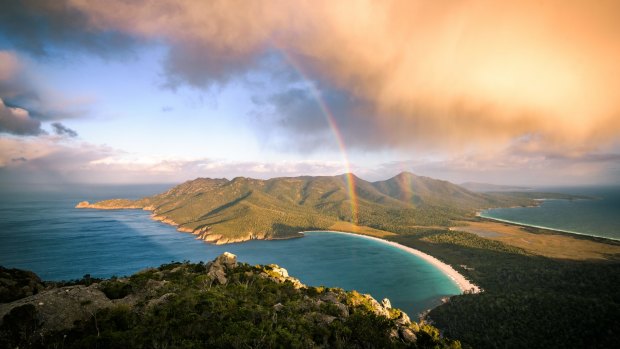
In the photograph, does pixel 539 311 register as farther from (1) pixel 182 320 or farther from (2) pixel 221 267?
(1) pixel 182 320

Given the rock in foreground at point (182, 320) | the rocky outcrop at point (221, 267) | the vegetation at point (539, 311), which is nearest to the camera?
the rock in foreground at point (182, 320)

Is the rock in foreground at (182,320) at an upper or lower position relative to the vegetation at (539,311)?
upper

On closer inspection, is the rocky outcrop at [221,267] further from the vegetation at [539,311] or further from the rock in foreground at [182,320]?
the vegetation at [539,311]

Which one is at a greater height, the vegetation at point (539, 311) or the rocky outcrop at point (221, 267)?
the rocky outcrop at point (221, 267)

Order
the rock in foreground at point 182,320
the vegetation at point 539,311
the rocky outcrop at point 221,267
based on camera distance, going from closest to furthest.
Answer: the rock in foreground at point 182,320 → the rocky outcrop at point 221,267 → the vegetation at point 539,311

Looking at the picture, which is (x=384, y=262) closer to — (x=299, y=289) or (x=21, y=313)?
(x=299, y=289)

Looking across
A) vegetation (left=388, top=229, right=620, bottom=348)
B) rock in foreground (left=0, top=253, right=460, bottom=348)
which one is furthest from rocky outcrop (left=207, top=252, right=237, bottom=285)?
vegetation (left=388, top=229, right=620, bottom=348)

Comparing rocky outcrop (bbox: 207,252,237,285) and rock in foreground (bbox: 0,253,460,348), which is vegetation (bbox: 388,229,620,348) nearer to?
rock in foreground (bbox: 0,253,460,348)

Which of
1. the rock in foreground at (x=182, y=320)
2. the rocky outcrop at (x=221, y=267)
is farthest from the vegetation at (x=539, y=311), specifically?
the rocky outcrop at (x=221, y=267)

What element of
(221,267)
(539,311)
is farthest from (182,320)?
(539,311)

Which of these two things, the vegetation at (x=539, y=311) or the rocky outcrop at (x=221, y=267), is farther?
the vegetation at (x=539, y=311)
